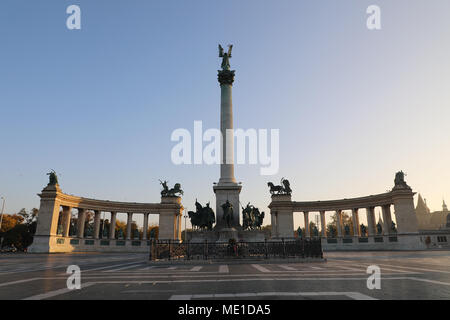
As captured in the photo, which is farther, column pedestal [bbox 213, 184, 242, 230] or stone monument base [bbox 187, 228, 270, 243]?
column pedestal [bbox 213, 184, 242, 230]

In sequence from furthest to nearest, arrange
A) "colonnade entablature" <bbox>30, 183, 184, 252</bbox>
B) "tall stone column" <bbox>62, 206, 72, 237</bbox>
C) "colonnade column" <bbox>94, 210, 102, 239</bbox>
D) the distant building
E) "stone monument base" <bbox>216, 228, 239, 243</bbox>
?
the distant building → "colonnade column" <bbox>94, 210, 102, 239</bbox> → "tall stone column" <bbox>62, 206, 72, 237</bbox> → "colonnade entablature" <bbox>30, 183, 184, 252</bbox> → "stone monument base" <bbox>216, 228, 239, 243</bbox>

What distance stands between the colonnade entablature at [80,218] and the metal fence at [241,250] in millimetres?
43809

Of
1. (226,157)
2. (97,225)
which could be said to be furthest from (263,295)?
(97,225)

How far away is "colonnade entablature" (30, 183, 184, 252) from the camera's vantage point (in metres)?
59.4

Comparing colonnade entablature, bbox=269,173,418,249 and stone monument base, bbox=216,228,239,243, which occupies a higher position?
colonnade entablature, bbox=269,173,418,249

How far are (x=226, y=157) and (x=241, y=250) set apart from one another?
20332mm

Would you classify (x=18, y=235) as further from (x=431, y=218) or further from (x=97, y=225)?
(x=431, y=218)

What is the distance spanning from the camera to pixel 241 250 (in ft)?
87.7

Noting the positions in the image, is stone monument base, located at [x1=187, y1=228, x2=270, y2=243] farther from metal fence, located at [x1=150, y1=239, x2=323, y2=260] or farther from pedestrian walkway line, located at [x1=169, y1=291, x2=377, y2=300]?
pedestrian walkway line, located at [x1=169, y1=291, x2=377, y2=300]

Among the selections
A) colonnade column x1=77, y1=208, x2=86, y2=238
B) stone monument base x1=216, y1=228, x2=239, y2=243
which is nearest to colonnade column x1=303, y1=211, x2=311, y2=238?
stone monument base x1=216, y1=228, x2=239, y2=243

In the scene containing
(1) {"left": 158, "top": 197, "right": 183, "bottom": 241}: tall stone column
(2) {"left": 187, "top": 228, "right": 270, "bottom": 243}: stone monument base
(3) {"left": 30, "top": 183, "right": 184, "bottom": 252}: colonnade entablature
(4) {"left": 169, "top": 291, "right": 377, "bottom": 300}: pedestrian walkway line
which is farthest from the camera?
(1) {"left": 158, "top": 197, "right": 183, "bottom": 241}: tall stone column

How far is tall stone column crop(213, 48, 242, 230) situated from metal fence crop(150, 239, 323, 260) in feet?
41.5

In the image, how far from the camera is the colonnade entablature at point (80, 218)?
59.4 m
